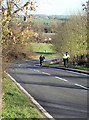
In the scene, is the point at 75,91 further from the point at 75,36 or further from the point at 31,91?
the point at 75,36

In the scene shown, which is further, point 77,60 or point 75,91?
point 77,60

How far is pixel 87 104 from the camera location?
29.3 feet

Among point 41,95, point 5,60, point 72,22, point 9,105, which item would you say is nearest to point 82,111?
point 9,105

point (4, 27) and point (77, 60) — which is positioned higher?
point (4, 27)

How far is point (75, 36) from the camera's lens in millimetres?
35125

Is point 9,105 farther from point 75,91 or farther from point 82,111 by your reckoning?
point 75,91

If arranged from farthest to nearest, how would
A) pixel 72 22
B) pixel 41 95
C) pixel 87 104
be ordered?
pixel 72 22, pixel 41 95, pixel 87 104

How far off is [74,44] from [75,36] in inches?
43.6

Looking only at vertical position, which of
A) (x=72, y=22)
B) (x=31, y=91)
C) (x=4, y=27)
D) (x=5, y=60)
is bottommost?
(x=31, y=91)

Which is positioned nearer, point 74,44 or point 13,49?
point 13,49

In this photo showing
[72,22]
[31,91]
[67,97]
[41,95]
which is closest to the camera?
[67,97]

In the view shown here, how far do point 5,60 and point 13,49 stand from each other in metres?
0.57

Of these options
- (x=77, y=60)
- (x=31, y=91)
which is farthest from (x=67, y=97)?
(x=77, y=60)

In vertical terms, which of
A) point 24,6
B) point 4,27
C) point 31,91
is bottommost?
point 31,91
